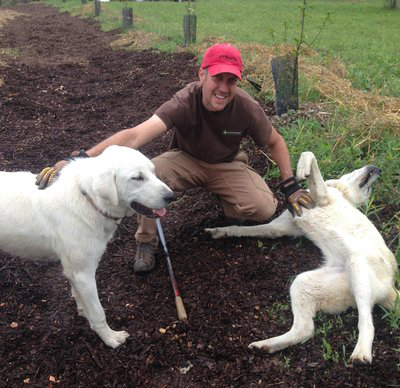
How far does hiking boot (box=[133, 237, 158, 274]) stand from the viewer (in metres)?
3.24

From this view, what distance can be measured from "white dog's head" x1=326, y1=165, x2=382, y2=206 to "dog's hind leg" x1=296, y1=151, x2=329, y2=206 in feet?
0.94

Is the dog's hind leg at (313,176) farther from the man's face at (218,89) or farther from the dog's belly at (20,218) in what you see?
the dog's belly at (20,218)

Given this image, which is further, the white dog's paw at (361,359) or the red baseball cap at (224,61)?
the red baseball cap at (224,61)

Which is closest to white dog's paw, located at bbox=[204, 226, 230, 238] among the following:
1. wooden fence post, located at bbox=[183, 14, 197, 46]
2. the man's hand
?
the man's hand

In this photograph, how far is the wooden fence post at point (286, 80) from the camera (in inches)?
201

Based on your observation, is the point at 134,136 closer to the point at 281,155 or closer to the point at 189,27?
the point at 281,155

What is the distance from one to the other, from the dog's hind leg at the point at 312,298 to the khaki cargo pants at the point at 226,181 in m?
0.95

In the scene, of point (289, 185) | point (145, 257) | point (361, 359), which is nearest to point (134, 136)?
point (145, 257)

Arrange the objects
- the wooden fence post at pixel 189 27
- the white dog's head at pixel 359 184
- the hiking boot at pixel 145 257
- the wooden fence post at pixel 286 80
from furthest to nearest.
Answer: the wooden fence post at pixel 189 27 < the wooden fence post at pixel 286 80 < the white dog's head at pixel 359 184 < the hiking boot at pixel 145 257

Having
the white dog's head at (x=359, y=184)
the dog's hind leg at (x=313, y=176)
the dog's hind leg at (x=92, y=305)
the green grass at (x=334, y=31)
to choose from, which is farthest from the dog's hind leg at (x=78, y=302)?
the green grass at (x=334, y=31)

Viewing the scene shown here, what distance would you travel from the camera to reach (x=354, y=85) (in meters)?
6.76

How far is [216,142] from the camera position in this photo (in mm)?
3570

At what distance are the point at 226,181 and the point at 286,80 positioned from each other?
6.96ft

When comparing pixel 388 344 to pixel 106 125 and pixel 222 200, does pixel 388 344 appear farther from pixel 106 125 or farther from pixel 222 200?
pixel 106 125
